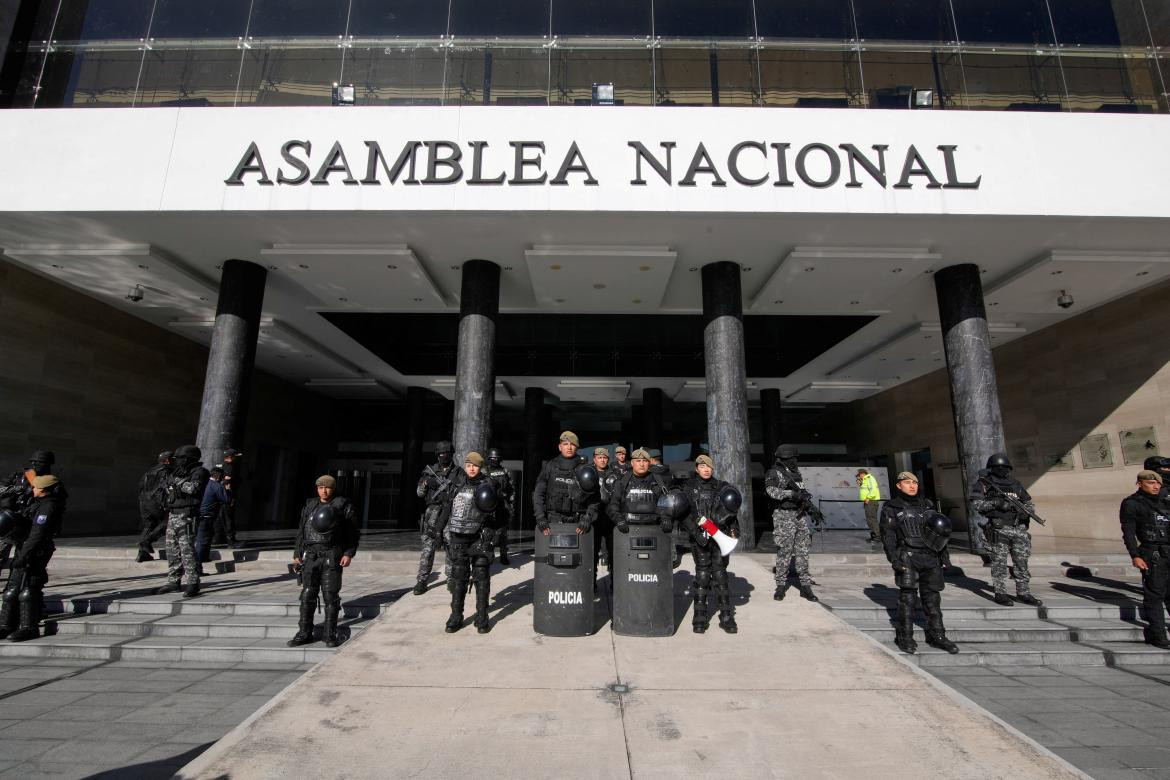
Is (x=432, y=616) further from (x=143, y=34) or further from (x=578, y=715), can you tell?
(x=143, y=34)

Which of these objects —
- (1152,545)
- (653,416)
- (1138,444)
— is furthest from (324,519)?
(1138,444)

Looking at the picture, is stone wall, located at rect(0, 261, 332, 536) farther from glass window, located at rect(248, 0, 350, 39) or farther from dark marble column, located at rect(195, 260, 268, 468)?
glass window, located at rect(248, 0, 350, 39)

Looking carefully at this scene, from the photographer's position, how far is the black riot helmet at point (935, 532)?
4867mm

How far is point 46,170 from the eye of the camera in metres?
9.03

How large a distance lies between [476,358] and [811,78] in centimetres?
837

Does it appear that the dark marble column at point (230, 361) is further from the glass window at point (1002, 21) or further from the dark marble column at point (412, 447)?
the glass window at point (1002, 21)

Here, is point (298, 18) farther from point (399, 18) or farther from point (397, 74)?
point (397, 74)

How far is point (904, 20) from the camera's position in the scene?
1027 centimetres

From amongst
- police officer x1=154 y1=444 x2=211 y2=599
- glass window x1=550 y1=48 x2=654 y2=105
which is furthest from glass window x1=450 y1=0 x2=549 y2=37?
police officer x1=154 y1=444 x2=211 y2=599

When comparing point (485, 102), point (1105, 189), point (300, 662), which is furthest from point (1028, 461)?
point (300, 662)

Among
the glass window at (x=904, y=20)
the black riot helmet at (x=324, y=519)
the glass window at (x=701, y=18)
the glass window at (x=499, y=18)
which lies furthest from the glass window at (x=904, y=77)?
the black riot helmet at (x=324, y=519)

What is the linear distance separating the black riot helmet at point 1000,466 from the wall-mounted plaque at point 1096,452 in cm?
937

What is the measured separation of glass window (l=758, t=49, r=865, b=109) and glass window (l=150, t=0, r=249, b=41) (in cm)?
1010

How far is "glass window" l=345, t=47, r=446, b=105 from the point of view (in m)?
9.75
